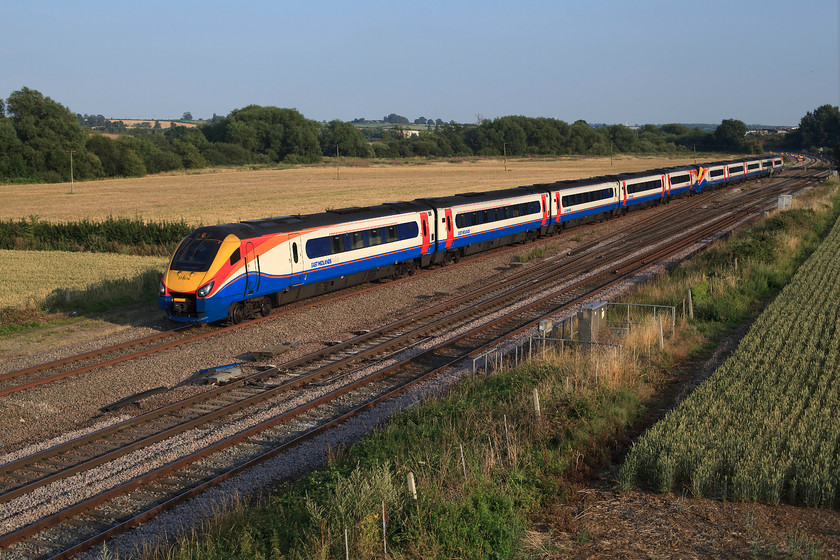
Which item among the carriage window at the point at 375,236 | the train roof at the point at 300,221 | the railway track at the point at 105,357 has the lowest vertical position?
the railway track at the point at 105,357

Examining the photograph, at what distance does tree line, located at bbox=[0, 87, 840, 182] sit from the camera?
9769 centimetres

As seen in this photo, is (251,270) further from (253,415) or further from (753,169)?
(753,169)

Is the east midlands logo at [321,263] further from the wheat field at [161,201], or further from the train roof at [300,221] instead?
the wheat field at [161,201]

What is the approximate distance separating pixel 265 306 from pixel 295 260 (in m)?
1.70

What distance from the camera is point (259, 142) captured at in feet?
478

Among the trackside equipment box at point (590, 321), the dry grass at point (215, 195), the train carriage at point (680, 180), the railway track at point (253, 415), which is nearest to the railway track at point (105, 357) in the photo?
the railway track at point (253, 415)

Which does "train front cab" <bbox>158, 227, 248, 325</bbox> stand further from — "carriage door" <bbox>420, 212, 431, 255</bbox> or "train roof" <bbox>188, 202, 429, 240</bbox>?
"carriage door" <bbox>420, 212, 431, 255</bbox>

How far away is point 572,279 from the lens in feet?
92.8

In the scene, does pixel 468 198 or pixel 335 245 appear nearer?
pixel 335 245

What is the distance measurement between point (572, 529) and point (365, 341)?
11440 millimetres

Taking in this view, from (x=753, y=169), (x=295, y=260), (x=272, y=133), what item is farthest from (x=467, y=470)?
(x=272, y=133)

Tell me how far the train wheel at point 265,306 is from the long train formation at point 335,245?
0.12 feet

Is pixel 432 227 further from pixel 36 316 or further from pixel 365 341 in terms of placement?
pixel 36 316

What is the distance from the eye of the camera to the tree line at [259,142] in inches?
3846
